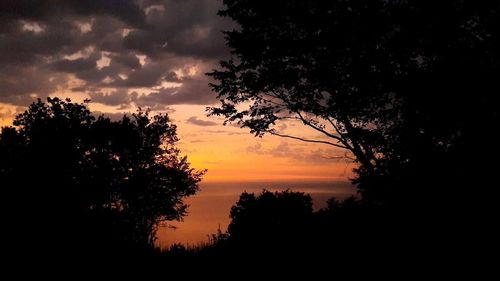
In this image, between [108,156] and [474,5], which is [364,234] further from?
[108,156]

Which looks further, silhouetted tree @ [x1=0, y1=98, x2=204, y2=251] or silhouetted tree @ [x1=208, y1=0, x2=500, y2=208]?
silhouetted tree @ [x1=0, y1=98, x2=204, y2=251]

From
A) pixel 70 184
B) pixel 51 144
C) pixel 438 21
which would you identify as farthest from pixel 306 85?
pixel 51 144

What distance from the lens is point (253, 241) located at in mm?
10398

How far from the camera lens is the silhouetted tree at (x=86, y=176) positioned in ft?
74.1

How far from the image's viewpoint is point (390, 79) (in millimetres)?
9797

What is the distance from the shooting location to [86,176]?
32.6 m

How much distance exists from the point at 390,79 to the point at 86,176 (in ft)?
97.3

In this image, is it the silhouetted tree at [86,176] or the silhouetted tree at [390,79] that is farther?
the silhouetted tree at [86,176]

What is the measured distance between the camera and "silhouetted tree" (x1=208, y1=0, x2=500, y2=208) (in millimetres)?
7664

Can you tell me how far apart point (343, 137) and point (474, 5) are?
6675mm

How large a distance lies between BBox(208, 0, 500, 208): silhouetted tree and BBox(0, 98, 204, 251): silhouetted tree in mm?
12735

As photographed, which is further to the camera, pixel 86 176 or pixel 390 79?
pixel 86 176

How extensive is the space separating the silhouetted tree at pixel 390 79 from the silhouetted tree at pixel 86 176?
41.8 feet

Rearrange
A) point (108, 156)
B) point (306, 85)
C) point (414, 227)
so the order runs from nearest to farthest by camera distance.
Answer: point (414, 227) < point (306, 85) < point (108, 156)
